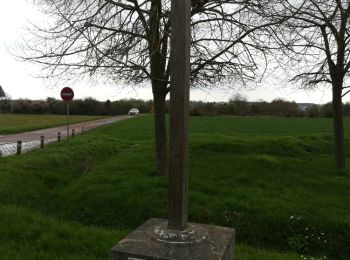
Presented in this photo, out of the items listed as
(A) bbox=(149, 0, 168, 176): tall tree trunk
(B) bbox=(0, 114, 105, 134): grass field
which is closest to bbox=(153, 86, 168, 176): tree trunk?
(A) bbox=(149, 0, 168, 176): tall tree trunk

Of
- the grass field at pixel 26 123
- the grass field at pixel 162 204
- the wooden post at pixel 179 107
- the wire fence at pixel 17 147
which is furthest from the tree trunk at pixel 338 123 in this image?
the grass field at pixel 26 123

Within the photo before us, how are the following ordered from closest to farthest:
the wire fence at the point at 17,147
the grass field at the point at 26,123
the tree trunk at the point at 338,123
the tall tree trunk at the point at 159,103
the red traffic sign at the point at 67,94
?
the tall tree trunk at the point at 159,103 → the tree trunk at the point at 338,123 → the wire fence at the point at 17,147 → the red traffic sign at the point at 67,94 → the grass field at the point at 26,123

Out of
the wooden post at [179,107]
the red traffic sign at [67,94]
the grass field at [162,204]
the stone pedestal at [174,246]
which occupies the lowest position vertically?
the grass field at [162,204]

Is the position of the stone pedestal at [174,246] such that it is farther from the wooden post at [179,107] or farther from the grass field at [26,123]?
the grass field at [26,123]

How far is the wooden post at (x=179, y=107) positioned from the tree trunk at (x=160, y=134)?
7.26 m

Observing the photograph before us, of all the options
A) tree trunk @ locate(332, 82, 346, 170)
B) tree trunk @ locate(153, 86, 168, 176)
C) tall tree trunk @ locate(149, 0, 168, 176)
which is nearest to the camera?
tall tree trunk @ locate(149, 0, 168, 176)

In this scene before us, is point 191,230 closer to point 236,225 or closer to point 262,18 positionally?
point 236,225

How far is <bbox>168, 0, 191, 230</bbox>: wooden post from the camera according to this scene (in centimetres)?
362

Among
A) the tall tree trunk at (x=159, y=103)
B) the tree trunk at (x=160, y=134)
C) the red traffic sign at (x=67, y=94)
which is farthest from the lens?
the red traffic sign at (x=67, y=94)

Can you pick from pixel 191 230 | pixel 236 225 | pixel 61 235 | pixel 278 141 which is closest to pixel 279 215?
pixel 236 225

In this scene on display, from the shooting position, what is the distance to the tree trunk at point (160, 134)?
432 inches

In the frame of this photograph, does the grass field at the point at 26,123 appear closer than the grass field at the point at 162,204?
No

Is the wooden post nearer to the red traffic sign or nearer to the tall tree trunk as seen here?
the tall tree trunk

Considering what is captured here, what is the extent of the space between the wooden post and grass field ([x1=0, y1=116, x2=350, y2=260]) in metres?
2.10
